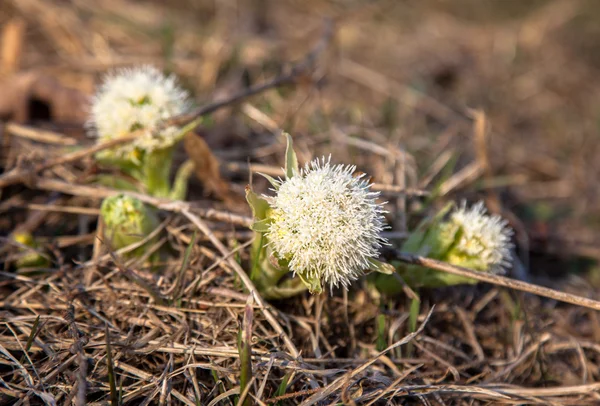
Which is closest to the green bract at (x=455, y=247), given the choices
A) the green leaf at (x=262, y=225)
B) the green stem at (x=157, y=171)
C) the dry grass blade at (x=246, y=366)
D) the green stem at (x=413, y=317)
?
the green stem at (x=413, y=317)

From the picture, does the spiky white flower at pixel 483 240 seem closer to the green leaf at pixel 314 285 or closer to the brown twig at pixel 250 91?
the green leaf at pixel 314 285

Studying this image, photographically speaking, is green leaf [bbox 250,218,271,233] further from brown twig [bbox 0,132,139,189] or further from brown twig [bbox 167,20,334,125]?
brown twig [bbox 0,132,139,189]

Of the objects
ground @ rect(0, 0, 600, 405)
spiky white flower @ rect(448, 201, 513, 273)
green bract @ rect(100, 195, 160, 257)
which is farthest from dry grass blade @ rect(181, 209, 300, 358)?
spiky white flower @ rect(448, 201, 513, 273)

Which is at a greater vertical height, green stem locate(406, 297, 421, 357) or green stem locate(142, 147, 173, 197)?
green stem locate(142, 147, 173, 197)

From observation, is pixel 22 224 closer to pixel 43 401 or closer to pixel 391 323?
pixel 43 401

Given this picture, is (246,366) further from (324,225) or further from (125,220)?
(125,220)

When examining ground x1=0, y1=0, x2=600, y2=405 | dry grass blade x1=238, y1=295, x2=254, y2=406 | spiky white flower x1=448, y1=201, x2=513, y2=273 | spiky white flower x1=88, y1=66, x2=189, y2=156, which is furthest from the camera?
spiky white flower x1=88, y1=66, x2=189, y2=156
